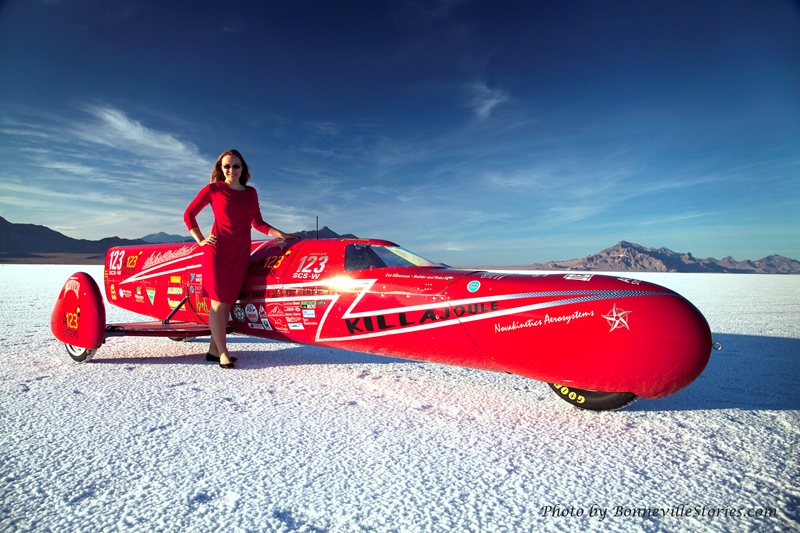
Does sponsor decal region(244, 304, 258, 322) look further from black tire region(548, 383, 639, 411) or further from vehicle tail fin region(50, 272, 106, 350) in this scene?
black tire region(548, 383, 639, 411)

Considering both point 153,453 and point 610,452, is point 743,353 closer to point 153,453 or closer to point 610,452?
point 610,452

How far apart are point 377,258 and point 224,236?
197cm

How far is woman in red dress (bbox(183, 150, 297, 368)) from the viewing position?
5066mm

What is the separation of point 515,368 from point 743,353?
489cm

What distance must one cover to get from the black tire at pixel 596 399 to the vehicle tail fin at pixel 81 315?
5096mm

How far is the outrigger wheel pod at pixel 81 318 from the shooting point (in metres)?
5.08

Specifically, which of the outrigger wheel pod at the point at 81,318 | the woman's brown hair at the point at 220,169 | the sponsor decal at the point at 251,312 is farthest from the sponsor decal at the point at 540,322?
the outrigger wheel pod at the point at 81,318

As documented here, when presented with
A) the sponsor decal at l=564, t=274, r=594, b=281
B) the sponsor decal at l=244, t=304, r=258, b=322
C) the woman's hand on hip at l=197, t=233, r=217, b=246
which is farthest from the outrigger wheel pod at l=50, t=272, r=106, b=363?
the sponsor decal at l=564, t=274, r=594, b=281

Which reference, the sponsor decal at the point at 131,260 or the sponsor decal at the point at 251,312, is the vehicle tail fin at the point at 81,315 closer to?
the sponsor decal at the point at 131,260

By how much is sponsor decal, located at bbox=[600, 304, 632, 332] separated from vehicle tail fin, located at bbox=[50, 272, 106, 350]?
209 inches

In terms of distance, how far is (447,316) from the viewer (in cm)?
357

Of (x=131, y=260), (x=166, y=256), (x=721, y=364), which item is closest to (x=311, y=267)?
(x=166, y=256)

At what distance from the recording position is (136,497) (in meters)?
2.25

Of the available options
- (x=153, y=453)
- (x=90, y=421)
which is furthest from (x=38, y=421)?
(x=153, y=453)
